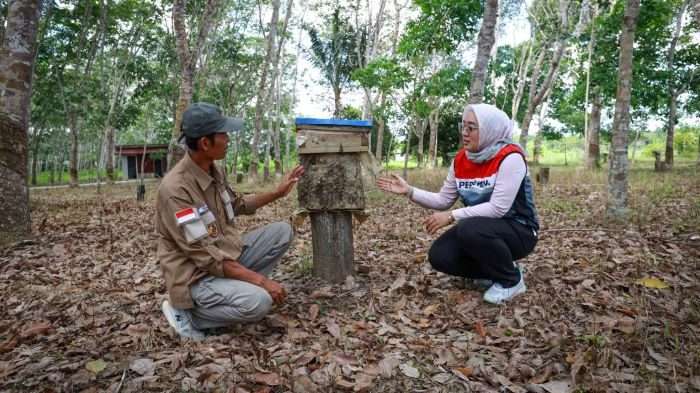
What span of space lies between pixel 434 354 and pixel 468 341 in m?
0.28

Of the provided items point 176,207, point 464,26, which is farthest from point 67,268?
point 464,26

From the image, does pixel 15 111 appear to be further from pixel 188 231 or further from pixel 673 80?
pixel 673 80

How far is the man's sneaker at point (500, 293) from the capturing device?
3.34 metres

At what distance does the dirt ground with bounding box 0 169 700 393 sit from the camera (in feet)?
7.89

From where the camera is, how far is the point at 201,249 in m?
2.69

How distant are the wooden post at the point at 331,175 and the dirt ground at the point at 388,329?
1.68 feet

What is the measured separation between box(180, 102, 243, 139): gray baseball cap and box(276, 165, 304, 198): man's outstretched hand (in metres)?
0.77

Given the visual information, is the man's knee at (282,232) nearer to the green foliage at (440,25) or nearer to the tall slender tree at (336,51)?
the green foliage at (440,25)

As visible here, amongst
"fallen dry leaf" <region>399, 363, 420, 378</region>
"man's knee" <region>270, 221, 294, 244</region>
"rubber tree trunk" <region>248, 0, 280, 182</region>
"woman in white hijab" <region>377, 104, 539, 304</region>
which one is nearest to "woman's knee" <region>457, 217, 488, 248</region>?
"woman in white hijab" <region>377, 104, 539, 304</region>

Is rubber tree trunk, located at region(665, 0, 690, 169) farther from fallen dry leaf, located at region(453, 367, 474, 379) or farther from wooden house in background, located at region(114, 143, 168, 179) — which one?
wooden house in background, located at region(114, 143, 168, 179)

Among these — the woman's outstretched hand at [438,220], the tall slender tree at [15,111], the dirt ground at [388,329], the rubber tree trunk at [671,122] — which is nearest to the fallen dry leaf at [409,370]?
the dirt ground at [388,329]

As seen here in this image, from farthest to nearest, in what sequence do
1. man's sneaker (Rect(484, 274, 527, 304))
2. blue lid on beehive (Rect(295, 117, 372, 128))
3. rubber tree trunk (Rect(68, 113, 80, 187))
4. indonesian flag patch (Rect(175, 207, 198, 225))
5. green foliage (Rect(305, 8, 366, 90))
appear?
green foliage (Rect(305, 8, 366, 90)) → rubber tree trunk (Rect(68, 113, 80, 187)) → blue lid on beehive (Rect(295, 117, 372, 128)) → man's sneaker (Rect(484, 274, 527, 304)) → indonesian flag patch (Rect(175, 207, 198, 225))

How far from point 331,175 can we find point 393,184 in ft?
1.77

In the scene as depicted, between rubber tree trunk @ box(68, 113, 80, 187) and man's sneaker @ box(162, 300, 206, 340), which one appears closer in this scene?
man's sneaker @ box(162, 300, 206, 340)
